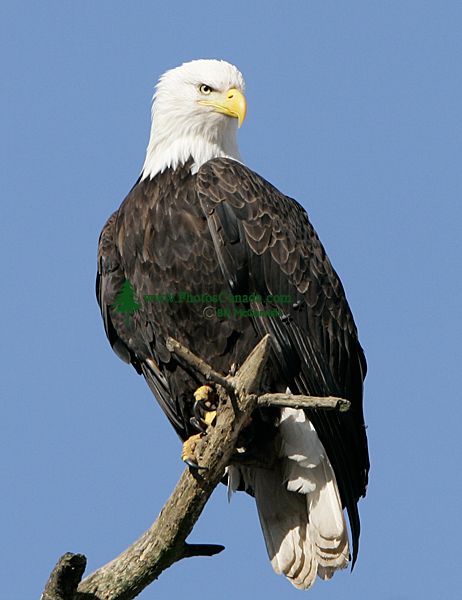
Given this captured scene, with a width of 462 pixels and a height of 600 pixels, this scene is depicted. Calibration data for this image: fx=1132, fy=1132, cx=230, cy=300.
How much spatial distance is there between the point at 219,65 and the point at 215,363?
190 cm

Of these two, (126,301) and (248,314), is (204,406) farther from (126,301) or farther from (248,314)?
(126,301)

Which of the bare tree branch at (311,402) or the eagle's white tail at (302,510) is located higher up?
the eagle's white tail at (302,510)

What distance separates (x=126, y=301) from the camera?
21.1 ft

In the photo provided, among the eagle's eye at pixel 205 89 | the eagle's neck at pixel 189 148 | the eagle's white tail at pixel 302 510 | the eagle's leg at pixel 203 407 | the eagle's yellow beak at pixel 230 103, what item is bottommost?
the eagle's white tail at pixel 302 510

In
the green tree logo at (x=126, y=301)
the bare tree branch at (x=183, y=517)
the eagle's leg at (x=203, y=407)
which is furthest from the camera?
the green tree logo at (x=126, y=301)

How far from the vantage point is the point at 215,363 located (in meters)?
6.18

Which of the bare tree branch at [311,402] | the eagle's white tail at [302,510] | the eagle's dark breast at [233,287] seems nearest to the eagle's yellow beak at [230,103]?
the eagle's dark breast at [233,287]

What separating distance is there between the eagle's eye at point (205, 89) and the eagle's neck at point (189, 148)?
0.25 m

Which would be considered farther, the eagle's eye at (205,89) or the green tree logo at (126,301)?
the eagle's eye at (205,89)

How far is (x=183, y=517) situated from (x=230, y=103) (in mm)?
2599

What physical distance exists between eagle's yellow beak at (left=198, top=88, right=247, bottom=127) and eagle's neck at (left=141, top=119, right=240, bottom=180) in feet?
0.28

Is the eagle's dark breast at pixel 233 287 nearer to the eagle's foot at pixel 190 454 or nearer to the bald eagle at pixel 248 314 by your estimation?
the bald eagle at pixel 248 314

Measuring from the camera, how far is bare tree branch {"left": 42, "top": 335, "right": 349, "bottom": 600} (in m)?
5.00

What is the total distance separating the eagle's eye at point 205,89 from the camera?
6.87 m
